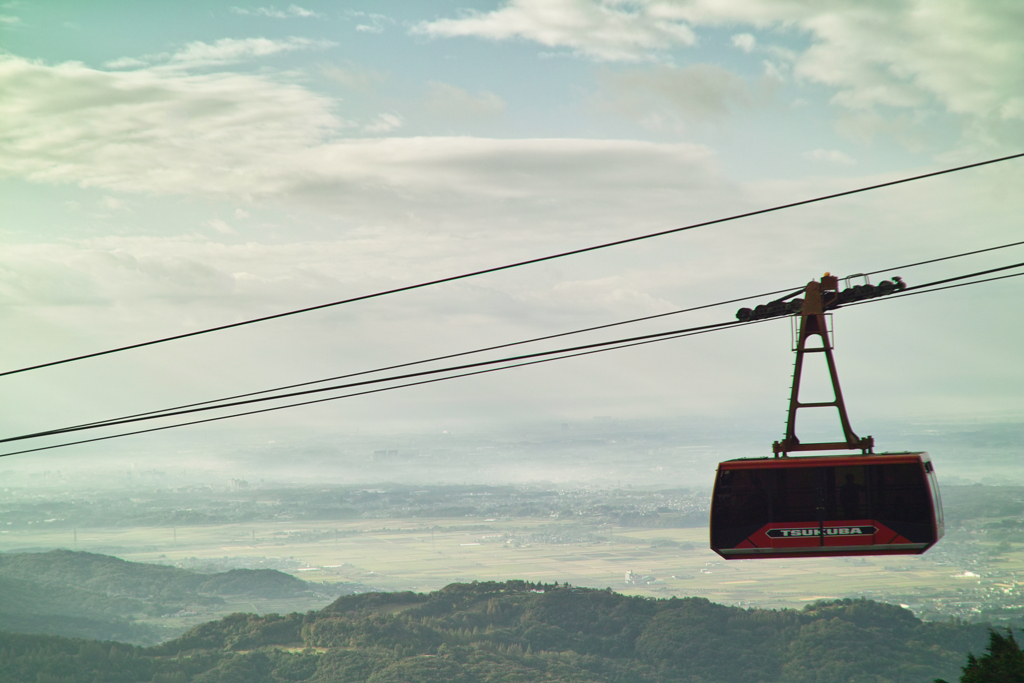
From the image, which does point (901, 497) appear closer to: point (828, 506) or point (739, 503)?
point (828, 506)

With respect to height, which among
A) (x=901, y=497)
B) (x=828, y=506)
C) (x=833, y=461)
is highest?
(x=833, y=461)

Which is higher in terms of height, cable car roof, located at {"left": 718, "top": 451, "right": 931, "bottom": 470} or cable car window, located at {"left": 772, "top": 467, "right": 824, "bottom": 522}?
cable car roof, located at {"left": 718, "top": 451, "right": 931, "bottom": 470}

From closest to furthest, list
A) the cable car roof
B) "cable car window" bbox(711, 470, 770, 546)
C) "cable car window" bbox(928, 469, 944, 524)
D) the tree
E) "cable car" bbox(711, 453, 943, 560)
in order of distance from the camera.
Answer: the cable car roof, "cable car" bbox(711, 453, 943, 560), "cable car window" bbox(928, 469, 944, 524), "cable car window" bbox(711, 470, 770, 546), the tree

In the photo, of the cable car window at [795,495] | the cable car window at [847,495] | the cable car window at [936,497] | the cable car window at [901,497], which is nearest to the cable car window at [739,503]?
the cable car window at [795,495]

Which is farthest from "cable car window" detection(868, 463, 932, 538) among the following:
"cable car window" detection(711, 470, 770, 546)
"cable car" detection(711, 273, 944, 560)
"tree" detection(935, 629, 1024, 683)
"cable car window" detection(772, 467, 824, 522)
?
"tree" detection(935, 629, 1024, 683)

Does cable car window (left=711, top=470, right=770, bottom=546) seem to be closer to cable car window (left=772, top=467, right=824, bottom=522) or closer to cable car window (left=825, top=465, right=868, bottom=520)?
cable car window (left=772, top=467, right=824, bottom=522)

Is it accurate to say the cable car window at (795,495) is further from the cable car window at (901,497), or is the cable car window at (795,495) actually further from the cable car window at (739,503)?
the cable car window at (901,497)

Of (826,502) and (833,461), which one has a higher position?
(833,461)

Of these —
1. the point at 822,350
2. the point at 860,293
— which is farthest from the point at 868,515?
the point at 860,293

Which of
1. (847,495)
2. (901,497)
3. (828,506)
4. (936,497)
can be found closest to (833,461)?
(847,495)
